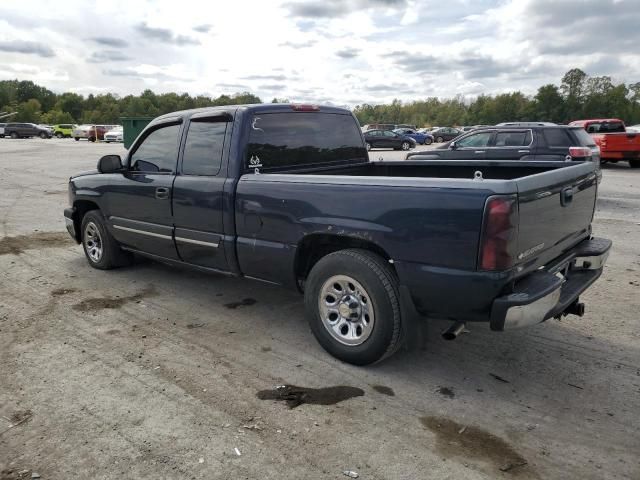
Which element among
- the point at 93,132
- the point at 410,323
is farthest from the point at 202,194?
the point at 93,132

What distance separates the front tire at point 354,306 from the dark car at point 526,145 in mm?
6444

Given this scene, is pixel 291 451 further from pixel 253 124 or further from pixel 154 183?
pixel 154 183

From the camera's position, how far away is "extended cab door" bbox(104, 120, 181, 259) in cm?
502

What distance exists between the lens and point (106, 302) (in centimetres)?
523

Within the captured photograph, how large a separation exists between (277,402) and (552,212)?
2.19 m

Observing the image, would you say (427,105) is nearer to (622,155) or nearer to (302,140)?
(622,155)

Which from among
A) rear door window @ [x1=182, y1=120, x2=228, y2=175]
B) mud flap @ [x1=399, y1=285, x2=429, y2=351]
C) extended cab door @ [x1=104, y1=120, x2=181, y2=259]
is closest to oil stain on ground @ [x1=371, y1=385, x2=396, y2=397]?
mud flap @ [x1=399, y1=285, x2=429, y2=351]

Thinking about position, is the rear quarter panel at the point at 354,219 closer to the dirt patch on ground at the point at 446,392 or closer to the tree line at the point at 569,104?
the dirt patch on ground at the point at 446,392

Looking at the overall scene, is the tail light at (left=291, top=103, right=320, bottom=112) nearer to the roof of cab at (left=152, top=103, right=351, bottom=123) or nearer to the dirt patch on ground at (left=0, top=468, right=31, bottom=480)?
the roof of cab at (left=152, top=103, right=351, bottom=123)

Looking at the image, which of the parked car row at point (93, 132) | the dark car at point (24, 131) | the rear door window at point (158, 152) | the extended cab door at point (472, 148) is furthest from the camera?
the dark car at point (24, 131)

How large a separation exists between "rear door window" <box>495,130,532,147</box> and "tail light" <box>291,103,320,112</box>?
711cm

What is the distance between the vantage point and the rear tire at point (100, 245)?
6.04m

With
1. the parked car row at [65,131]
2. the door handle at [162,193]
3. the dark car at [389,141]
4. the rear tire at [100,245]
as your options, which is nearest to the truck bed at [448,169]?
the door handle at [162,193]

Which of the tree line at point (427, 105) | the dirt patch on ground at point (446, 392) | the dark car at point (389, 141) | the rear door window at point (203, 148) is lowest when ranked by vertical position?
the dirt patch on ground at point (446, 392)
